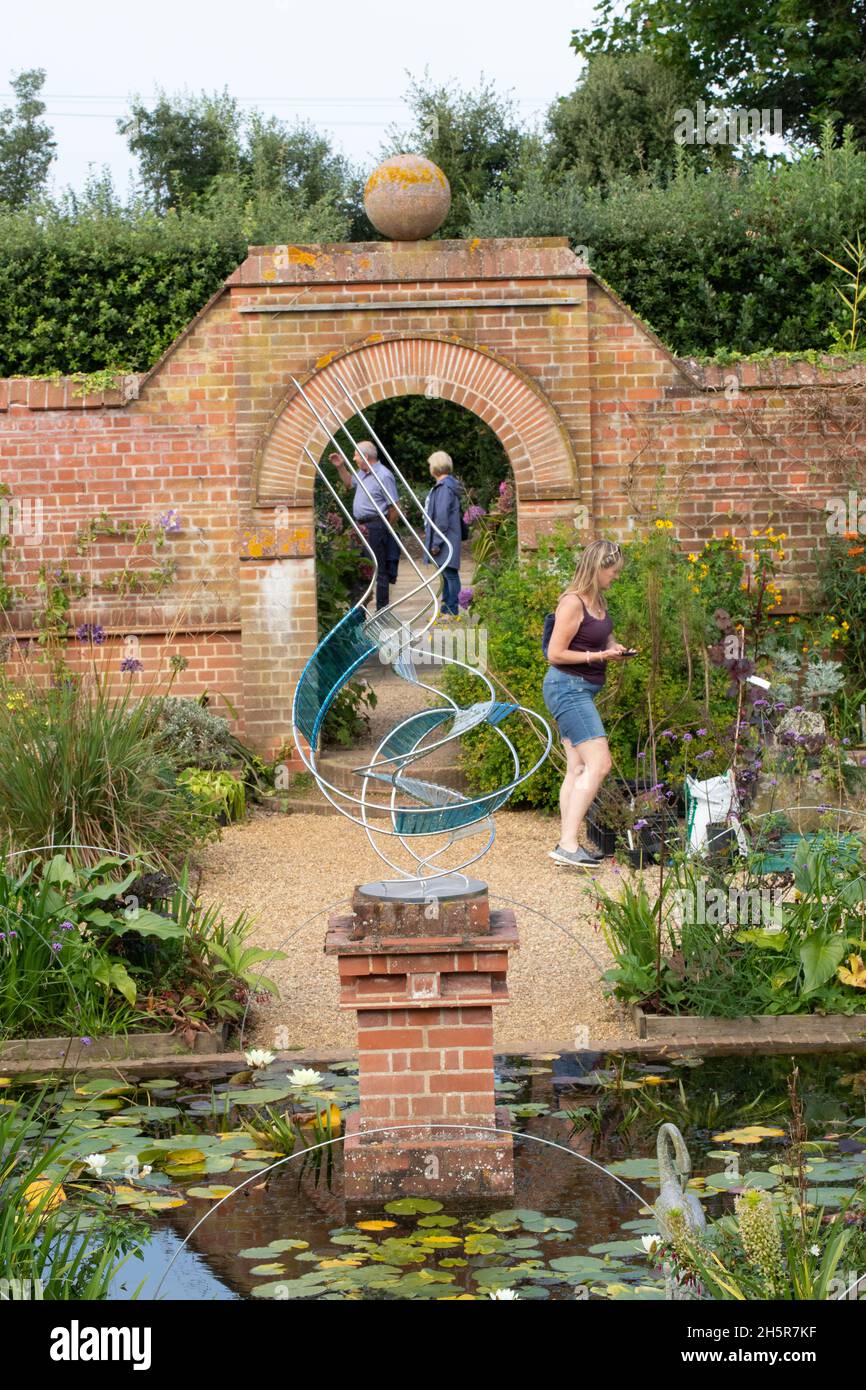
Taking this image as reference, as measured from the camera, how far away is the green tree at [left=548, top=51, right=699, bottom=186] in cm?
2070

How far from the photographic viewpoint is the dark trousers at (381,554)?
44.3ft

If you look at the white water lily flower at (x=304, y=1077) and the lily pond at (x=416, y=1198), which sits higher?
the white water lily flower at (x=304, y=1077)

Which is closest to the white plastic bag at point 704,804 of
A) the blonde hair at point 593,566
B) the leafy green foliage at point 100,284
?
the blonde hair at point 593,566

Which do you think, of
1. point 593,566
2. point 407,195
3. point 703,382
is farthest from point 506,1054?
point 407,195

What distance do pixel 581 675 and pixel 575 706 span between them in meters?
0.17

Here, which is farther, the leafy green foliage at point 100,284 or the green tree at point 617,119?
the green tree at point 617,119

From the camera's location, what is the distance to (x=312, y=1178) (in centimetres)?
453

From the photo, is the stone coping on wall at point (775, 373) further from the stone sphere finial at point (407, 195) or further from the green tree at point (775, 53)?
the green tree at point (775, 53)

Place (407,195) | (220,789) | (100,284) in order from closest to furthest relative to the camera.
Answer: (220,789) < (407,195) < (100,284)

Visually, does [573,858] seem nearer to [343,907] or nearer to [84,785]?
[343,907]

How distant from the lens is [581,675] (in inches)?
315

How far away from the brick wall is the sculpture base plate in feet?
18.6

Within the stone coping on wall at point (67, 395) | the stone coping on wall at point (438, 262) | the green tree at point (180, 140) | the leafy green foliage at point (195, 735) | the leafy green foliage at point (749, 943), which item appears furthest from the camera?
the green tree at point (180, 140)
